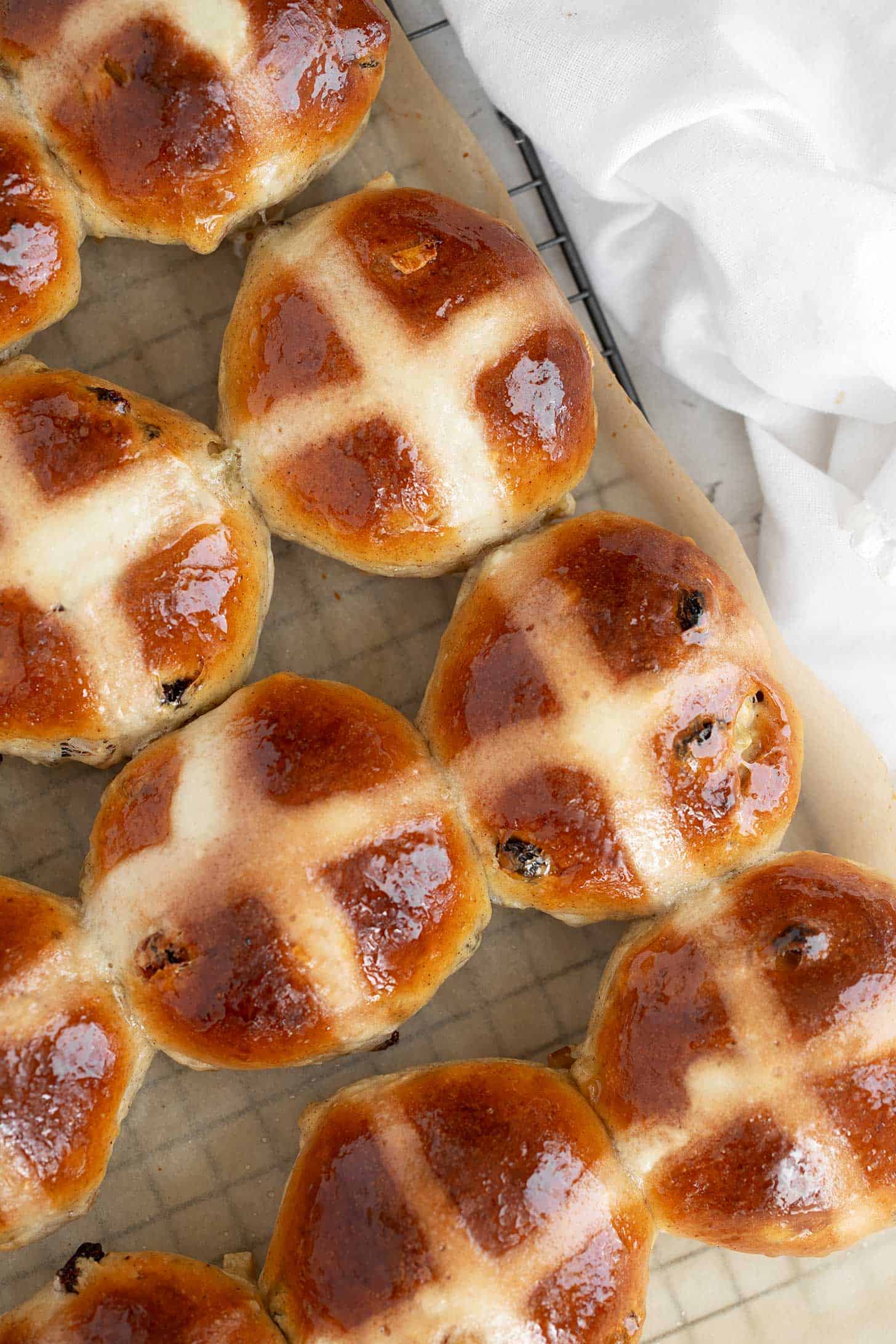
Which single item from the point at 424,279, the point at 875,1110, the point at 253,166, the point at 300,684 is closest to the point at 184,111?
the point at 253,166

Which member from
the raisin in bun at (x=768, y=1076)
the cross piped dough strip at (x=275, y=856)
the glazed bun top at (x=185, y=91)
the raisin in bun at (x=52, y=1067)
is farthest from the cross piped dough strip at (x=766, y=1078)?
the glazed bun top at (x=185, y=91)

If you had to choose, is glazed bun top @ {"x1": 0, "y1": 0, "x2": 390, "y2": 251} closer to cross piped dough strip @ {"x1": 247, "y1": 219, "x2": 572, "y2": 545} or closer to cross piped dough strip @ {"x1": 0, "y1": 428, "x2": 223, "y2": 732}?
cross piped dough strip @ {"x1": 247, "y1": 219, "x2": 572, "y2": 545}

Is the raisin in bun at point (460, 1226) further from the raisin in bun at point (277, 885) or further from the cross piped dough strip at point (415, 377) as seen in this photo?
the cross piped dough strip at point (415, 377)

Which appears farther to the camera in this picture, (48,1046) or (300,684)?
(300,684)

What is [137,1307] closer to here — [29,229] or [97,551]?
[97,551]

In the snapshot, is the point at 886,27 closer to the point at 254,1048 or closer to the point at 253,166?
the point at 253,166

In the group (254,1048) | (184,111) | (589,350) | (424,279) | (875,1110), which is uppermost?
(184,111)
